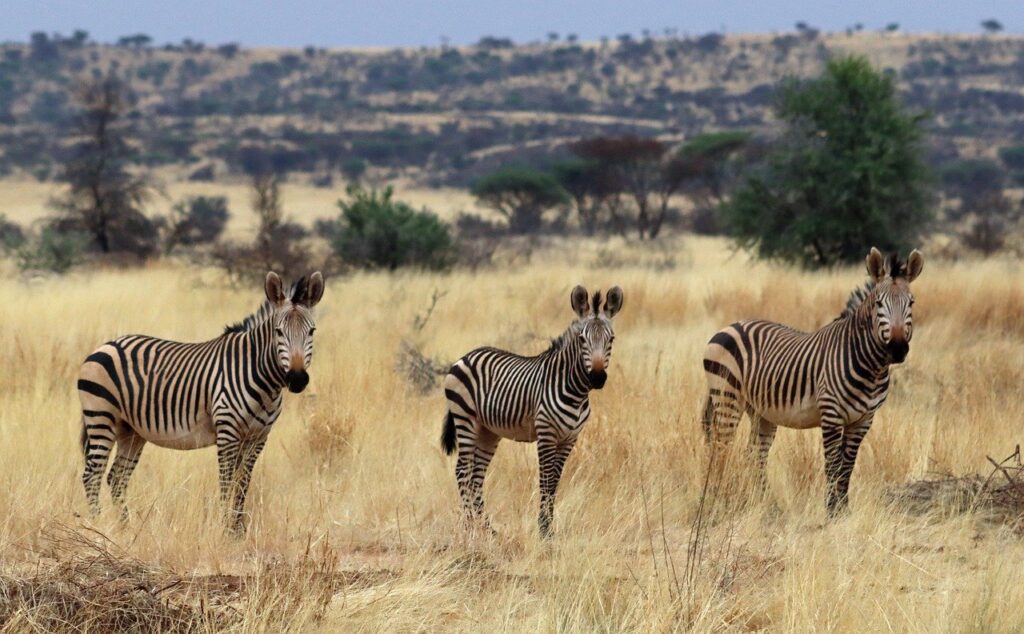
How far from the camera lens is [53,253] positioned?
67.2 feet

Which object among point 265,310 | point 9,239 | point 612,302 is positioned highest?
point 612,302

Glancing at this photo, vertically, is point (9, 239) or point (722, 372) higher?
point (722, 372)

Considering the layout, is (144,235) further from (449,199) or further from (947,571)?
(449,199)

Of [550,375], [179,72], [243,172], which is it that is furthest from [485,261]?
[179,72]

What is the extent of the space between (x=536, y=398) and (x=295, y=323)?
48.1 inches

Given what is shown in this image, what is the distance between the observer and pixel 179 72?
381 feet

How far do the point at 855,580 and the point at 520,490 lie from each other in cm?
228

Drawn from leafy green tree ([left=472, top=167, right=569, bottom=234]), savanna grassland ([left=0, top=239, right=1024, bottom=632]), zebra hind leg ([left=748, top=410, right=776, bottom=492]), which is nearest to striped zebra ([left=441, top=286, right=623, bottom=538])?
savanna grassland ([left=0, top=239, right=1024, bottom=632])

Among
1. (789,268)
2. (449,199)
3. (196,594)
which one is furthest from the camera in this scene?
(449,199)

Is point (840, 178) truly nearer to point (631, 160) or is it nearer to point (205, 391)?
point (205, 391)

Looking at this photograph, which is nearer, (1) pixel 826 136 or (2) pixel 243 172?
(1) pixel 826 136

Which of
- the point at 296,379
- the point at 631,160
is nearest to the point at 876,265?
the point at 296,379

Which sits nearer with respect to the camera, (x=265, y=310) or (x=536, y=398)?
(x=536, y=398)

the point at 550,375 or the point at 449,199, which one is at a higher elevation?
the point at 550,375
